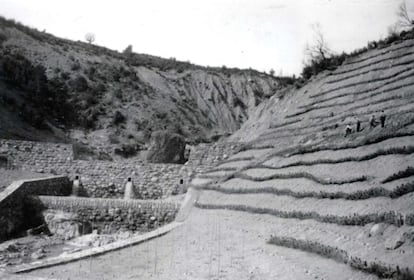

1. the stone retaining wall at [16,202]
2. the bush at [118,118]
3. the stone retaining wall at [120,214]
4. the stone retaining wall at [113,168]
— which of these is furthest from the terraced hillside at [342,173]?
the bush at [118,118]

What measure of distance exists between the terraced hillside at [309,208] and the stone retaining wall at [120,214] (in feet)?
4.46

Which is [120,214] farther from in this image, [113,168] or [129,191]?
[113,168]

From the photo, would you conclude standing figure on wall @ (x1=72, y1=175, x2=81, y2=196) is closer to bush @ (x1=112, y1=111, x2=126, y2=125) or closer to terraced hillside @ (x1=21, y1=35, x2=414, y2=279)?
terraced hillside @ (x1=21, y1=35, x2=414, y2=279)

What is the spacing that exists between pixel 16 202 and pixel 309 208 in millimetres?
11072

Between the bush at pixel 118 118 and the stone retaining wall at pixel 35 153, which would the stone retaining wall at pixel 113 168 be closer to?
the stone retaining wall at pixel 35 153

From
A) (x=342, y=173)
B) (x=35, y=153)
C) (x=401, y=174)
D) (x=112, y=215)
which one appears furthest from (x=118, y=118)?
(x=401, y=174)

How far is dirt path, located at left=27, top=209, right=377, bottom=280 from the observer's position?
8.23 metres

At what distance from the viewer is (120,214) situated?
16766 millimetres

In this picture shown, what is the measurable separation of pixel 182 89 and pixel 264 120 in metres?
28.3

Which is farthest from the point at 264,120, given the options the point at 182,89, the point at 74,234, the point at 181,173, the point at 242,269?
the point at 182,89

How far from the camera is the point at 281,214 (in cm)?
1184

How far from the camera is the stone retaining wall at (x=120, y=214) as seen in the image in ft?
54.7

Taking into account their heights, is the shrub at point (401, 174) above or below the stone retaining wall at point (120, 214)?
above

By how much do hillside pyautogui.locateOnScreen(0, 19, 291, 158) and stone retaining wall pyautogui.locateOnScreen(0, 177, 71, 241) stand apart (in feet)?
31.7
